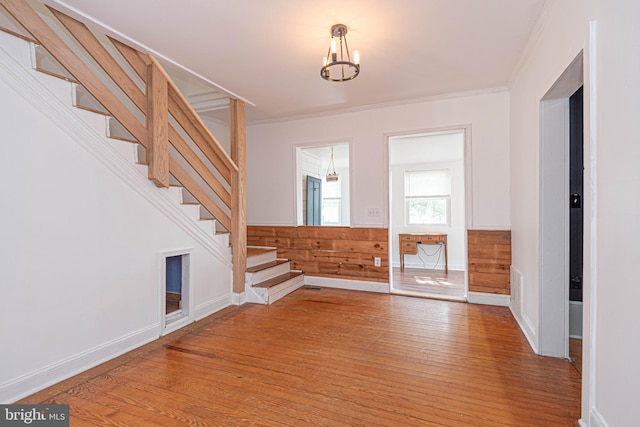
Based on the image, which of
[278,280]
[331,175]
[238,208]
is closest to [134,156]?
[238,208]

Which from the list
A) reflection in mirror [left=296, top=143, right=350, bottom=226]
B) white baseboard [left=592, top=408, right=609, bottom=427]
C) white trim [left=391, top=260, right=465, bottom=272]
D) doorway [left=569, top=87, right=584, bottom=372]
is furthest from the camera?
white trim [left=391, top=260, right=465, bottom=272]

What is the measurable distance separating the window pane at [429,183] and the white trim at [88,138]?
16.1 feet

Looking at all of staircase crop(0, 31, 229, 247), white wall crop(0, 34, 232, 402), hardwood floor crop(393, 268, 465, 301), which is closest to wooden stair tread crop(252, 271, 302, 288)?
staircase crop(0, 31, 229, 247)

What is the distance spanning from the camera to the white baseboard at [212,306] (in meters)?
3.35

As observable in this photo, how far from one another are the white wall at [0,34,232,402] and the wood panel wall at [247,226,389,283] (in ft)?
7.78

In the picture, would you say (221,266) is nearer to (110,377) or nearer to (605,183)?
(110,377)

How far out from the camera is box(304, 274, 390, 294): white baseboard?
443 centimetres

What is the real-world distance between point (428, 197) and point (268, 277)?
13.5 feet

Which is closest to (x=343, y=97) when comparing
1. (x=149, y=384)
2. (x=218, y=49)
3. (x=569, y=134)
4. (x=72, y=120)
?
(x=218, y=49)

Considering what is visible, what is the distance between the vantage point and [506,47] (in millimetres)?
2803

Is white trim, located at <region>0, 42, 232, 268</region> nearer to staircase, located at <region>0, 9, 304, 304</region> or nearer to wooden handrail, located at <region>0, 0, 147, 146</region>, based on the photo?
staircase, located at <region>0, 9, 304, 304</region>

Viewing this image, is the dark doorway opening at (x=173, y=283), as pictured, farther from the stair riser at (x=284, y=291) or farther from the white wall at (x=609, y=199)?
the white wall at (x=609, y=199)

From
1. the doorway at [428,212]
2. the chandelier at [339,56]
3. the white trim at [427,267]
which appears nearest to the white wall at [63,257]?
the chandelier at [339,56]

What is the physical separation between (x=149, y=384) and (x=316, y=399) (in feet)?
3.85
